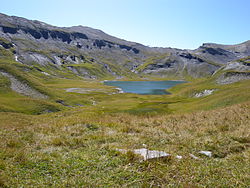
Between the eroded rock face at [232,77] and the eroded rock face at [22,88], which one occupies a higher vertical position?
the eroded rock face at [232,77]

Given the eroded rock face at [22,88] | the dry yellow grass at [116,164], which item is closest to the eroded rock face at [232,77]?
the eroded rock face at [22,88]

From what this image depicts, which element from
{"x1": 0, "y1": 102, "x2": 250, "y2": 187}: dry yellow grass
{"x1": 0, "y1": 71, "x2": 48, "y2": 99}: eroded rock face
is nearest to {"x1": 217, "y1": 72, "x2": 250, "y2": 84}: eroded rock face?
{"x1": 0, "y1": 71, "x2": 48, "y2": 99}: eroded rock face

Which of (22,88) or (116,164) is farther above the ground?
(116,164)

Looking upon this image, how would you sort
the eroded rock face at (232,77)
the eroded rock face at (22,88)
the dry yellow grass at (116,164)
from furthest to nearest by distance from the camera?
the eroded rock face at (232,77) → the eroded rock face at (22,88) → the dry yellow grass at (116,164)

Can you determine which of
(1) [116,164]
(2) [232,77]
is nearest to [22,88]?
(1) [116,164]

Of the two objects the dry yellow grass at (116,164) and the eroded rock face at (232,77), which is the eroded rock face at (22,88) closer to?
the dry yellow grass at (116,164)

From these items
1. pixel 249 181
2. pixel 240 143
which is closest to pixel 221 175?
pixel 249 181

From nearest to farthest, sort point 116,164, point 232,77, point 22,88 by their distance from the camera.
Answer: point 116,164, point 22,88, point 232,77

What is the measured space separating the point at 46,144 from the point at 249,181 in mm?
10319

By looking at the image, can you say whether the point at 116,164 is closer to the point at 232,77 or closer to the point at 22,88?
the point at 22,88

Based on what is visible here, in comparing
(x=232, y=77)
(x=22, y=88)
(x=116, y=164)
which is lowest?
(x=22, y=88)

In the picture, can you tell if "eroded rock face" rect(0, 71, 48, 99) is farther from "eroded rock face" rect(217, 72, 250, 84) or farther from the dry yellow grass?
"eroded rock face" rect(217, 72, 250, 84)

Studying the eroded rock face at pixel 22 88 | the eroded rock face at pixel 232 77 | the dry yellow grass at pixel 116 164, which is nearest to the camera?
the dry yellow grass at pixel 116 164

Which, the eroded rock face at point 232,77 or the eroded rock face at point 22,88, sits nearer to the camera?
the eroded rock face at point 22,88
